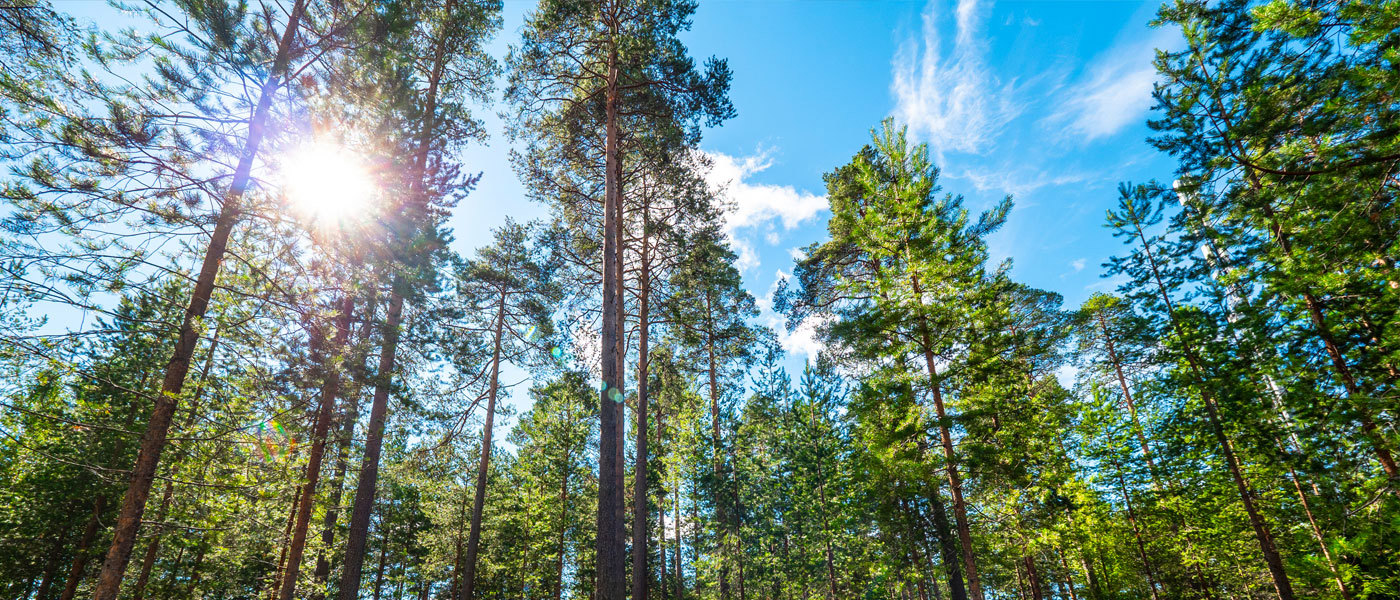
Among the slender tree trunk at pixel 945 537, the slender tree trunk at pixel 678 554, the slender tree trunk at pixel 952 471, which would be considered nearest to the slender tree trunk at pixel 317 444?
the slender tree trunk at pixel 952 471

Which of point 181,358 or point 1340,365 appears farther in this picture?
point 1340,365

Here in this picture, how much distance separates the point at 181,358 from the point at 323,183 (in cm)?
338

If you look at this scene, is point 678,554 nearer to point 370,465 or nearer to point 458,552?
point 458,552

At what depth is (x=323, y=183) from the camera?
25.0 ft

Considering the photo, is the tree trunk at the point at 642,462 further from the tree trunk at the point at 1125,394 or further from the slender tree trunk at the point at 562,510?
the tree trunk at the point at 1125,394

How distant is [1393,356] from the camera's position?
25.5ft

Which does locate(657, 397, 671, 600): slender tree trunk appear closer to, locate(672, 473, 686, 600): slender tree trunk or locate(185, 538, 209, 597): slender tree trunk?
locate(672, 473, 686, 600): slender tree trunk

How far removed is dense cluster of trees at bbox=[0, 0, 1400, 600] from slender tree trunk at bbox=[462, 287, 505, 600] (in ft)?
0.41

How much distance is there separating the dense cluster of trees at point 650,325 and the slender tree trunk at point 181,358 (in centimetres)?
5

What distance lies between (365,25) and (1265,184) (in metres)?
15.2

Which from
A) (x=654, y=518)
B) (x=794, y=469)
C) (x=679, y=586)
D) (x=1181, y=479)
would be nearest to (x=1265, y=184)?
(x=1181, y=479)

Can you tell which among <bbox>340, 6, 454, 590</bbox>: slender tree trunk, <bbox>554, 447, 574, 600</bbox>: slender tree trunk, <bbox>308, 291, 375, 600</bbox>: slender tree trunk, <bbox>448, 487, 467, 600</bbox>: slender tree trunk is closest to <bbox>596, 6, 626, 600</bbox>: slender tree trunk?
<bbox>340, 6, 454, 590</bbox>: slender tree trunk

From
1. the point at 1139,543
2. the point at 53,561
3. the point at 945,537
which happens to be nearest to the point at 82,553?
the point at 53,561

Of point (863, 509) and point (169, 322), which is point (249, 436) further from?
point (863, 509)
